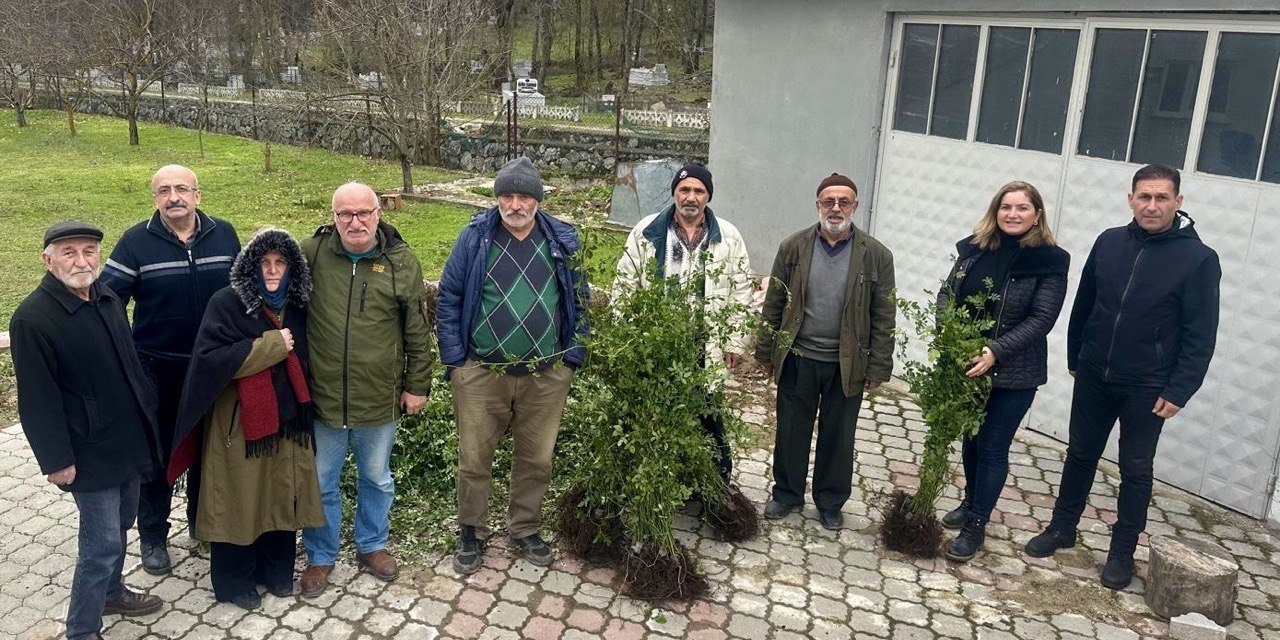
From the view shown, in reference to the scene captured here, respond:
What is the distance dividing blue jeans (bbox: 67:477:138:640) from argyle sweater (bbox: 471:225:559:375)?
167 centimetres

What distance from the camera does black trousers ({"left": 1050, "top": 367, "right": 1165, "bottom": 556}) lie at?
15.5ft


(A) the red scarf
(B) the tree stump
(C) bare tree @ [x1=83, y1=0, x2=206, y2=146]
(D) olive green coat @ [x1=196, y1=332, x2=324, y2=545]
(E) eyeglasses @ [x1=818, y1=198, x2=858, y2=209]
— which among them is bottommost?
(B) the tree stump

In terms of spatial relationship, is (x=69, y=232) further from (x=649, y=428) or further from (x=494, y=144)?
(x=494, y=144)

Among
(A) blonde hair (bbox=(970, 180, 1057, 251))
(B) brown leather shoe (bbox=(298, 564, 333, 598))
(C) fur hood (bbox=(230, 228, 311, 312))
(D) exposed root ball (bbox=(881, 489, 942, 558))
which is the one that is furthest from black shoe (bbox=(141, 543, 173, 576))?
(A) blonde hair (bbox=(970, 180, 1057, 251))

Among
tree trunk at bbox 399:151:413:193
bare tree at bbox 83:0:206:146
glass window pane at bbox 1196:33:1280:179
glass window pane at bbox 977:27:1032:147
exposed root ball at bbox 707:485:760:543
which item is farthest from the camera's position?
bare tree at bbox 83:0:206:146

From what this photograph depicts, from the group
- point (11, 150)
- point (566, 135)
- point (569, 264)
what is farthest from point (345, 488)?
point (11, 150)

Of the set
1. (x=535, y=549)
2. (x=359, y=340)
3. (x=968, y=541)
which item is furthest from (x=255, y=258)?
(x=968, y=541)

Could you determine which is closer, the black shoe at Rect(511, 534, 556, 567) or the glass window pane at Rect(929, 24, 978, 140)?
the black shoe at Rect(511, 534, 556, 567)

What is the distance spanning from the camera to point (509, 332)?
4.54m

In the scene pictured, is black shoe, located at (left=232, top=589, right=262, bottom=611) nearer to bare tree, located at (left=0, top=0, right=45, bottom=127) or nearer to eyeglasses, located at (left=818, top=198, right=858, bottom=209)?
eyeglasses, located at (left=818, top=198, right=858, bottom=209)

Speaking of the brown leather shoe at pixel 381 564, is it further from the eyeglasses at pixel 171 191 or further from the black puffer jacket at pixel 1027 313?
the black puffer jacket at pixel 1027 313

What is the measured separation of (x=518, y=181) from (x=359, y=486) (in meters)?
1.74

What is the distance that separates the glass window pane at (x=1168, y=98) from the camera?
5.66 meters

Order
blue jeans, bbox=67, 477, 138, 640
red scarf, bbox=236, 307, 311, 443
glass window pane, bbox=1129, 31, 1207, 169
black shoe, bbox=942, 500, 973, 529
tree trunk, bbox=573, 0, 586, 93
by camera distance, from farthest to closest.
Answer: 1. tree trunk, bbox=573, 0, 586, 93
2. glass window pane, bbox=1129, 31, 1207, 169
3. black shoe, bbox=942, 500, 973, 529
4. red scarf, bbox=236, 307, 311, 443
5. blue jeans, bbox=67, 477, 138, 640
